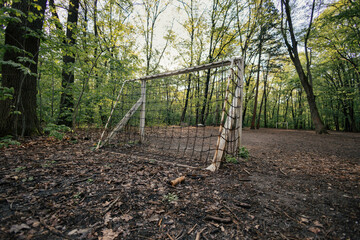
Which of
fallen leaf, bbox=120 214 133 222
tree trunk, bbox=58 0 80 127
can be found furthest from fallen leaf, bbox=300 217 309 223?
tree trunk, bbox=58 0 80 127

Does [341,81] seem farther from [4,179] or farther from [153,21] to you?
[4,179]

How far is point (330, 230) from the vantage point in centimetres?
105

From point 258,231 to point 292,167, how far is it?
199cm

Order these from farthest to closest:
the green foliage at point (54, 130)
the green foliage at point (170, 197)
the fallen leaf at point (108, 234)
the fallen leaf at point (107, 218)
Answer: the green foliage at point (54, 130)
the green foliage at point (170, 197)
the fallen leaf at point (107, 218)
the fallen leaf at point (108, 234)

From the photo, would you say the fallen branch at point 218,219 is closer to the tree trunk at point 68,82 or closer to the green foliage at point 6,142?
the green foliage at point 6,142

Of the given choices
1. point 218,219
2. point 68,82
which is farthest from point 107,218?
point 68,82

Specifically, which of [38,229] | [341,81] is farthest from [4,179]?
[341,81]

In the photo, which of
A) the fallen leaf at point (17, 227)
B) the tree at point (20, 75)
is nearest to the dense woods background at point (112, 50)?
the tree at point (20, 75)

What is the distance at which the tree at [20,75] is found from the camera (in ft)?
9.48

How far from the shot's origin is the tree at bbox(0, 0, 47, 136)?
9.48 feet

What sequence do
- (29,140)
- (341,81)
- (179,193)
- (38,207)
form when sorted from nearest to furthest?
(38,207), (179,193), (29,140), (341,81)

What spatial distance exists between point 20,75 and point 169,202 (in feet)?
13.7

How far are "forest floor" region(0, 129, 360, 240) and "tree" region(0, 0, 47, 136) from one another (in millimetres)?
1150

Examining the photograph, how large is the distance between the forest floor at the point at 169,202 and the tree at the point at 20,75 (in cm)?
115
